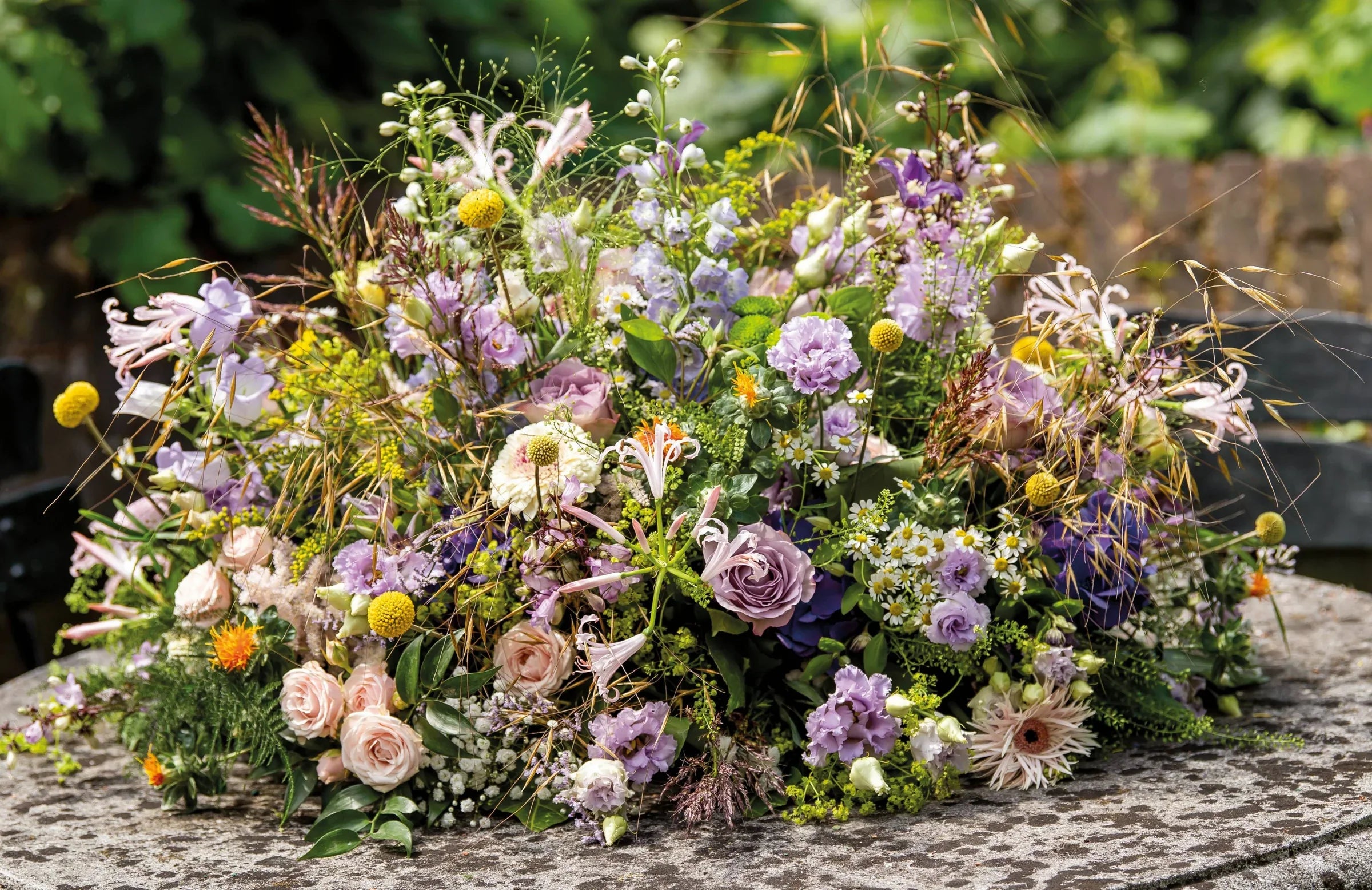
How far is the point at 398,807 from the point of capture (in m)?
1.06

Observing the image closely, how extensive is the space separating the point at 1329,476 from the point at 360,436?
4.94ft

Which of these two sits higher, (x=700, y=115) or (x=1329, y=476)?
(x=700, y=115)

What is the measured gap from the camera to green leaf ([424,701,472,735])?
3.48 feet

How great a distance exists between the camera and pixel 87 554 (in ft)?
4.39

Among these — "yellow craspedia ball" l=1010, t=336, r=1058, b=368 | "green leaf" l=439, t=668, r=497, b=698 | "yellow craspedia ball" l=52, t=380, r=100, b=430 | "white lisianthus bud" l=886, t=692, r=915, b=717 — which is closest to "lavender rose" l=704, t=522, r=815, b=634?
"white lisianthus bud" l=886, t=692, r=915, b=717

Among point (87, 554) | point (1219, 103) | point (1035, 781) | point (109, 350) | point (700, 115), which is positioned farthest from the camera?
point (1219, 103)

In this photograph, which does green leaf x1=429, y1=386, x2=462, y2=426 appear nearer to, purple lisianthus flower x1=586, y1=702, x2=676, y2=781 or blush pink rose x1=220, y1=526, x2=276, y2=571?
blush pink rose x1=220, y1=526, x2=276, y2=571

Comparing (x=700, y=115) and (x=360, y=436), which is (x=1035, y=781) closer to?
(x=360, y=436)

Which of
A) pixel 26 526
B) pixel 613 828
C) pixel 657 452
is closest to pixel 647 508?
pixel 657 452

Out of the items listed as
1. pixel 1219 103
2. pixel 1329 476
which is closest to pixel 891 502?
pixel 1329 476

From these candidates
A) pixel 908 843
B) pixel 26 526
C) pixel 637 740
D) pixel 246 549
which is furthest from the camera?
pixel 26 526

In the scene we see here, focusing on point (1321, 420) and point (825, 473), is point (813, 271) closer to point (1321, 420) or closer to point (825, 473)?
point (825, 473)

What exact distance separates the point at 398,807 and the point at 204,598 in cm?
28

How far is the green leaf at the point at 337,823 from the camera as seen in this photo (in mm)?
1047
